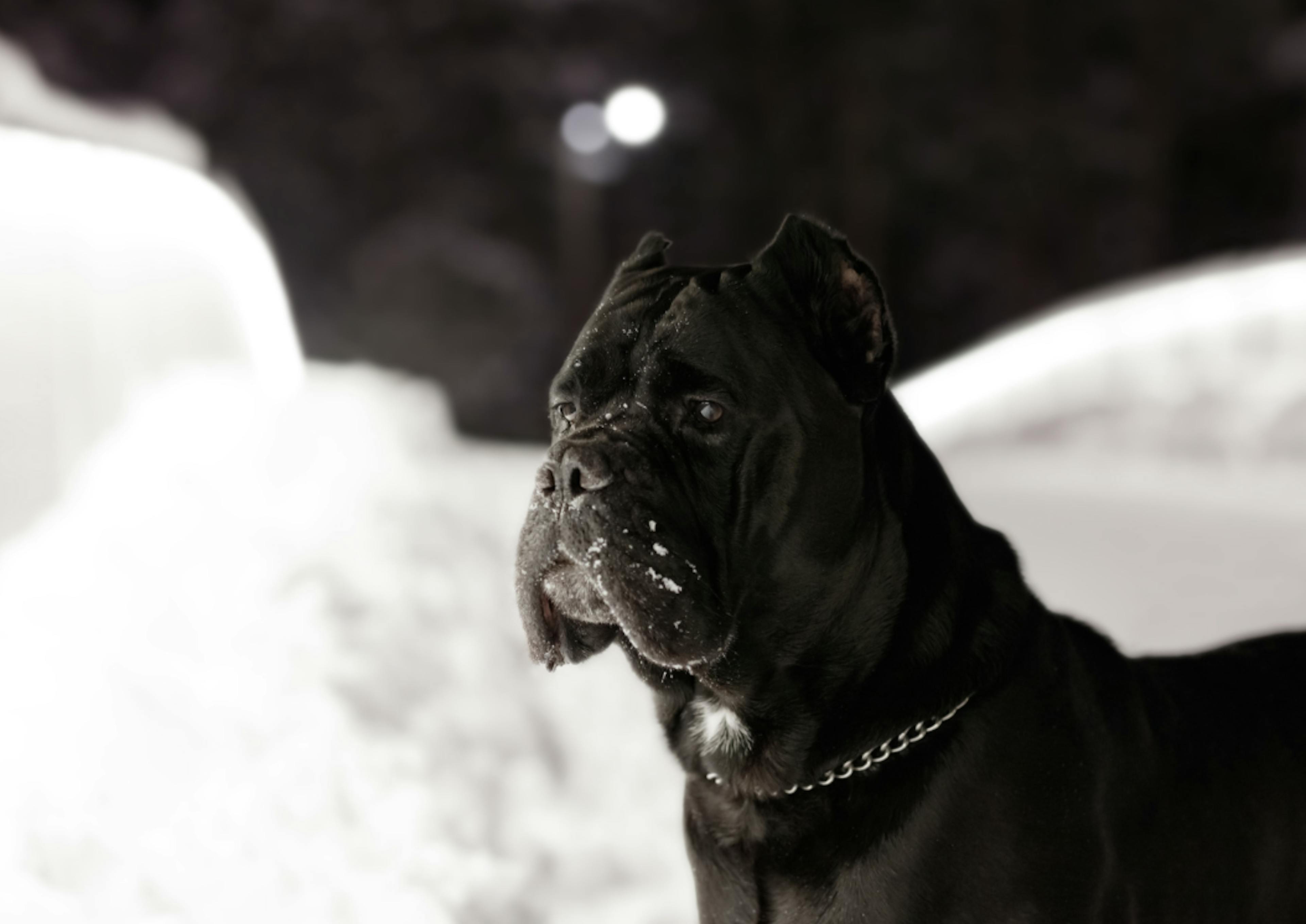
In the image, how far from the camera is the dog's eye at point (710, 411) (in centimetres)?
195

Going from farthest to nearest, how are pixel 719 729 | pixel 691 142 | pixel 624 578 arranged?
pixel 691 142, pixel 719 729, pixel 624 578

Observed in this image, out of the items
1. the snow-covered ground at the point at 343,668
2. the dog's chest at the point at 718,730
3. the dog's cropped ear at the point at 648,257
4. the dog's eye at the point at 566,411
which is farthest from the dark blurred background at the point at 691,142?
the dog's chest at the point at 718,730

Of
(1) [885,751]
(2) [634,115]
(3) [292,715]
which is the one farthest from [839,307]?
(2) [634,115]

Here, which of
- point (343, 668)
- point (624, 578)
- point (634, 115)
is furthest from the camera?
point (634, 115)

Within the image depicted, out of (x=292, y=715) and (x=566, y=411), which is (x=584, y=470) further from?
(x=292, y=715)

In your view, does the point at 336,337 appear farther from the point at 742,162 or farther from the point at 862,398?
the point at 862,398

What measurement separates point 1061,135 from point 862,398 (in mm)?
8274

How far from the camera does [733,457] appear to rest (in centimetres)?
195

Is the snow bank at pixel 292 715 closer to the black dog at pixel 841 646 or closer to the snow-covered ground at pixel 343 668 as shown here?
the snow-covered ground at pixel 343 668

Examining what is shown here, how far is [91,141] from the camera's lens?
3.69 meters

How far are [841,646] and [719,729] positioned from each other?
0.95 feet

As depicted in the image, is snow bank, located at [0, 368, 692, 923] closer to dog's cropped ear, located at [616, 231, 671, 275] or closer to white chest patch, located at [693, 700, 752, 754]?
white chest patch, located at [693, 700, 752, 754]

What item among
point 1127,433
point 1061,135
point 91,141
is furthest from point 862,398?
point 1061,135

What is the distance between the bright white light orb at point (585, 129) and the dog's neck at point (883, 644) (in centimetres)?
850
